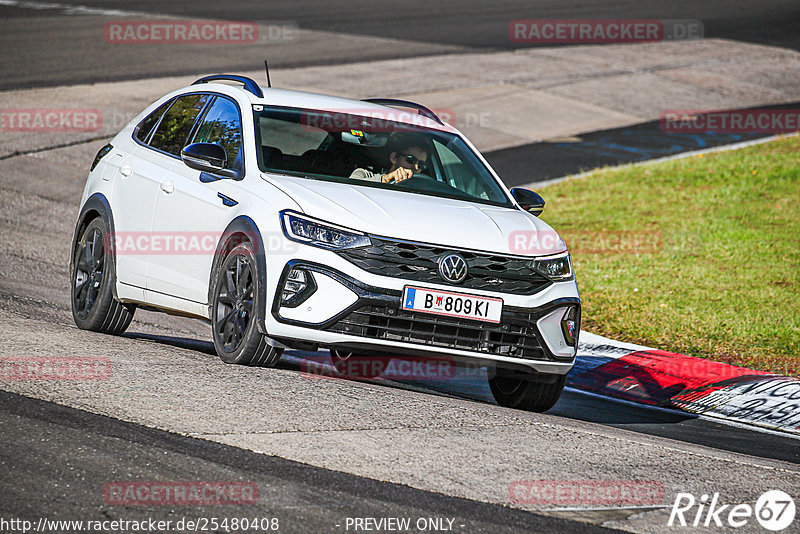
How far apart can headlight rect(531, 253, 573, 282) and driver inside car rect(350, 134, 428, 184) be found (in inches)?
48.6

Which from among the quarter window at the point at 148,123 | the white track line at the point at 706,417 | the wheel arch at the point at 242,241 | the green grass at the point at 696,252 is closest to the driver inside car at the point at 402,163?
the wheel arch at the point at 242,241

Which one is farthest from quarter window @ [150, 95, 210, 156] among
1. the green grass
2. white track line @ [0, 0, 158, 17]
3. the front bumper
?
white track line @ [0, 0, 158, 17]

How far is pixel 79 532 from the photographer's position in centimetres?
420

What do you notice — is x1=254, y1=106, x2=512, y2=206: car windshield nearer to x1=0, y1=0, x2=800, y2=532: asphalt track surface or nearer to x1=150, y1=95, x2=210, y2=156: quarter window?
x1=150, y1=95, x2=210, y2=156: quarter window

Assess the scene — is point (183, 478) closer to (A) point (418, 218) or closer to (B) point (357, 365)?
(A) point (418, 218)

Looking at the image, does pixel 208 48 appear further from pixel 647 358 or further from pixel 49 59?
pixel 647 358

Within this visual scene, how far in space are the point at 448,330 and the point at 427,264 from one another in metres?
0.41

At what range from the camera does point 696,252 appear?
1323cm

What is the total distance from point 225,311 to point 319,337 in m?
0.81

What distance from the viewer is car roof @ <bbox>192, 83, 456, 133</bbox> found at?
791 cm

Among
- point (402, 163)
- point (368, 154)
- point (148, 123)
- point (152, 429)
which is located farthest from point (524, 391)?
point (148, 123)

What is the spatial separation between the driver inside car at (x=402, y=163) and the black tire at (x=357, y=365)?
4.84 feet

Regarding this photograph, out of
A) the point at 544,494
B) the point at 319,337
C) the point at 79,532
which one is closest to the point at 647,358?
the point at 319,337

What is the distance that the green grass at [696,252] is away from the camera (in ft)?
34.0
